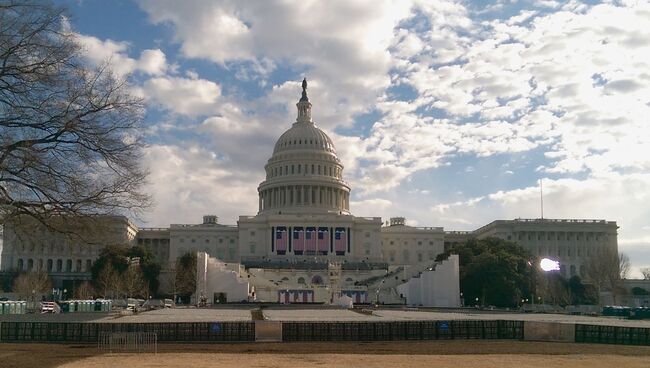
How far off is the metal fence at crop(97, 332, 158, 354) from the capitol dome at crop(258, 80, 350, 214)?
144492 mm

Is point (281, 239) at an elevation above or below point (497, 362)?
above

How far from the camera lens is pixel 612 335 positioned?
37719mm

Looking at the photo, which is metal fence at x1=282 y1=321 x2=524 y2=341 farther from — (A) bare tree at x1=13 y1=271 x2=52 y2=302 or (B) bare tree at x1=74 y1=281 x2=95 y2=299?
(B) bare tree at x1=74 y1=281 x2=95 y2=299

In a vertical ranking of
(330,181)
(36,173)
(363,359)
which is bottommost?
(363,359)

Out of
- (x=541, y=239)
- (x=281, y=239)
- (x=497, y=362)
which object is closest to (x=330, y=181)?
(x=281, y=239)

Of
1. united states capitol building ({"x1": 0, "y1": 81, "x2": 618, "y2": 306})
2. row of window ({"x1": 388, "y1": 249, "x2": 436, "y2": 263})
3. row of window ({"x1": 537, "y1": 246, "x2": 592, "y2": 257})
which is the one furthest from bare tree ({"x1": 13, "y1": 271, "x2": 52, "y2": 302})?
row of window ({"x1": 537, "y1": 246, "x2": 592, "y2": 257})

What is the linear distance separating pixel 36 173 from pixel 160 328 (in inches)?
720

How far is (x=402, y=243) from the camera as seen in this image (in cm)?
18562

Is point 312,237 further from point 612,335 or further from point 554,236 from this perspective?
point 612,335

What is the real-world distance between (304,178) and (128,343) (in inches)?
5959

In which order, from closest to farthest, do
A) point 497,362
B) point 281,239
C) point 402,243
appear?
point 497,362 → point 281,239 → point 402,243

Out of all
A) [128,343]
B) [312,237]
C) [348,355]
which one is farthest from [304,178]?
[348,355]

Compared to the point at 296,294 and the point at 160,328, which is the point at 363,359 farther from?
the point at 296,294

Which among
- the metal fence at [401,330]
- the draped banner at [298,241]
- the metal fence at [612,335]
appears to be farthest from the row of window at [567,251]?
the metal fence at [612,335]
